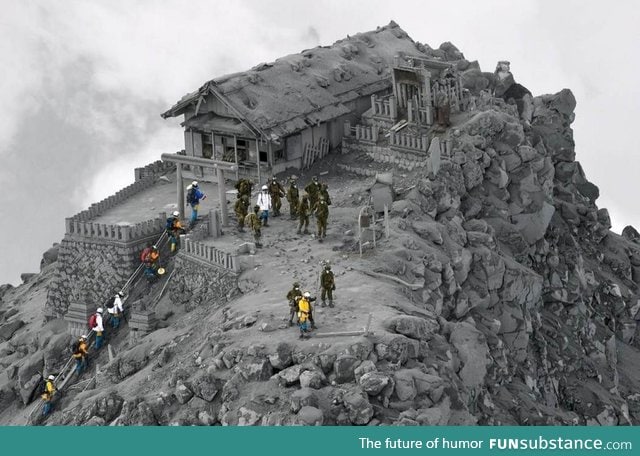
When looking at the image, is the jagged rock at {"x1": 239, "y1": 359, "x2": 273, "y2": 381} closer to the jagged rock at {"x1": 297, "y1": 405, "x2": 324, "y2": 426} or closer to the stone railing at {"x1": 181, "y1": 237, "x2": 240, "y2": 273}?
the jagged rock at {"x1": 297, "y1": 405, "x2": 324, "y2": 426}

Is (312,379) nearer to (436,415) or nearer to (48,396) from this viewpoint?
(436,415)

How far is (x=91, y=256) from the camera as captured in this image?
234 ft

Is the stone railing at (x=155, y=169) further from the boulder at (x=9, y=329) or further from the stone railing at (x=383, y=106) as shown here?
the stone railing at (x=383, y=106)

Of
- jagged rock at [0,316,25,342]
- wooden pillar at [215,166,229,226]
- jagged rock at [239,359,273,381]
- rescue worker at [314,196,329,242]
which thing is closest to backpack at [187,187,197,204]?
wooden pillar at [215,166,229,226]

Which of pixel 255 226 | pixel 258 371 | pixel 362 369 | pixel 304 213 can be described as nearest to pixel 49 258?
pixel 255 226

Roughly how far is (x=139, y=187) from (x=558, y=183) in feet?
85.6

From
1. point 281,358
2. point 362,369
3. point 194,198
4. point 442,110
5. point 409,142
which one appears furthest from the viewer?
point 442,110

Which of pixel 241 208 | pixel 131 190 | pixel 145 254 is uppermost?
pixel 131 190

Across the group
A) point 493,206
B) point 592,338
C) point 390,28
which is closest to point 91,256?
point 493,206

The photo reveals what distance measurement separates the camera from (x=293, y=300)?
54844mm

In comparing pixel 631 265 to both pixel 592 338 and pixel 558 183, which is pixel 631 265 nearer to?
pixel 558 183

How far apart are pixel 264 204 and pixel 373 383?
19.8 meters

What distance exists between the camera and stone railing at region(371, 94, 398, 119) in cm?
8125

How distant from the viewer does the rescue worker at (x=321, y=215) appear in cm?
6512
